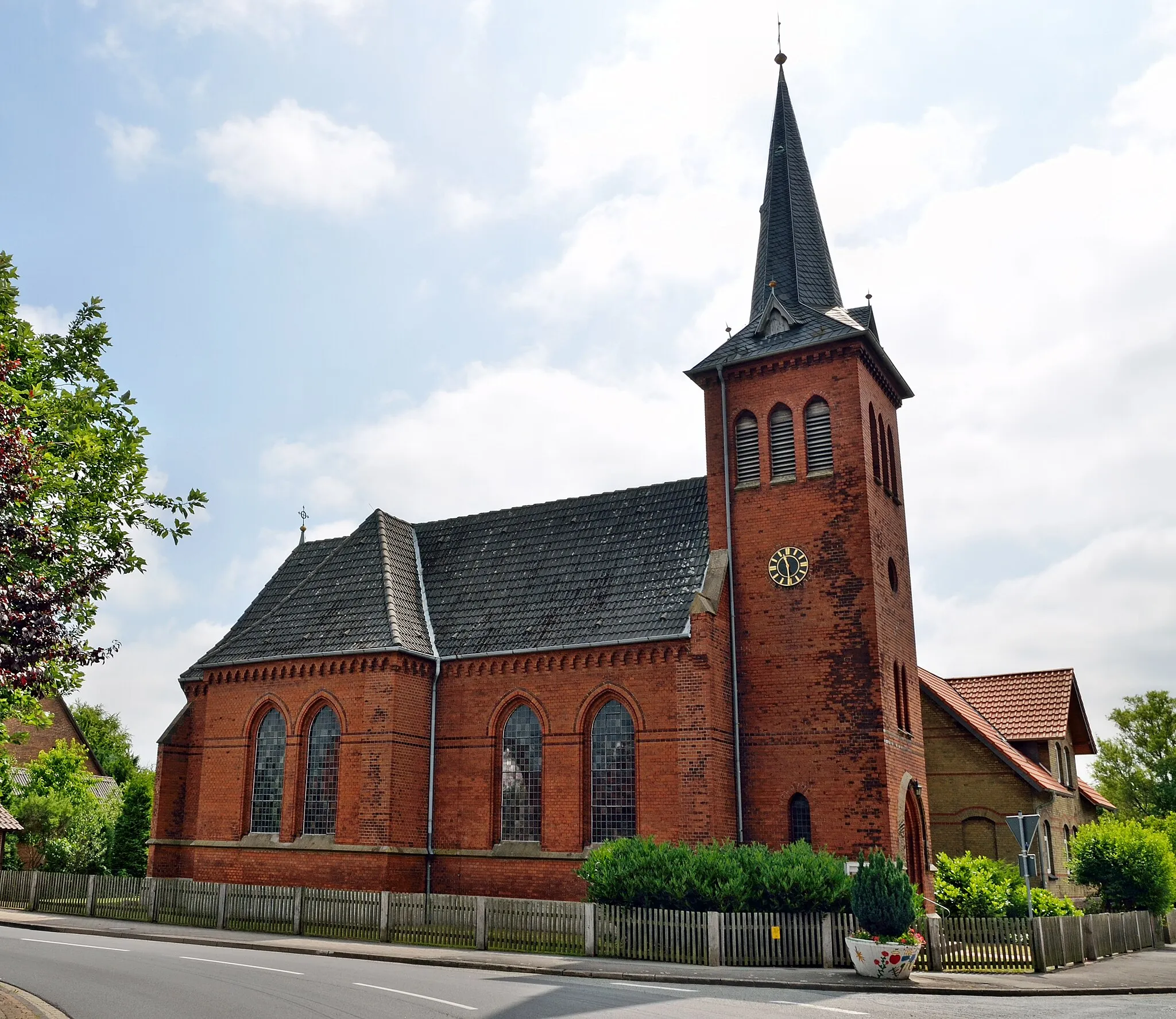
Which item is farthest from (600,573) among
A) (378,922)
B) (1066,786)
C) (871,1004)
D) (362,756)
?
(1066,786)

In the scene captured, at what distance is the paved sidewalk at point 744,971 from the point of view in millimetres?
16953

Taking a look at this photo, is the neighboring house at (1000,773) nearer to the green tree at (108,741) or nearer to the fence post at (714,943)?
the fence post at (714,943)

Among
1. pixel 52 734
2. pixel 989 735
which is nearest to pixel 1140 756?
pixel 989 735

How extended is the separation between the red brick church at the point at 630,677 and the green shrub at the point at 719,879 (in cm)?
271

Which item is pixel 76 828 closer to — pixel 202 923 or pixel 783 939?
pixel 202 923

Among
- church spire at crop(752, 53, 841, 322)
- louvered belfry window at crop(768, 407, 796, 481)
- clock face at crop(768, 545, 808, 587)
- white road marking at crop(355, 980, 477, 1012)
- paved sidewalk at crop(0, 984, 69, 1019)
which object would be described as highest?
church spire at crop(752, 53, 841, 322)

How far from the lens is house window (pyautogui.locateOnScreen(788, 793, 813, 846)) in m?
24.2

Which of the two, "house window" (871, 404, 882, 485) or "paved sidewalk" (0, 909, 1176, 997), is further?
"house window" (871, 404, 882, 485)

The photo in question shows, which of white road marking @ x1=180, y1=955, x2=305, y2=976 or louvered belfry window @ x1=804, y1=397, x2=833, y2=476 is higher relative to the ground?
louvered belfry window @ x1=804, y1=397, x2=833, y2=476

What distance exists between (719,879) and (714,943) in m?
1.46

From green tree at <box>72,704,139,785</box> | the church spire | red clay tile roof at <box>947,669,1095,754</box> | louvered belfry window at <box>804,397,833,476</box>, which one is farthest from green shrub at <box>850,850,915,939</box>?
green tree at <box>72,704,139,785</box>

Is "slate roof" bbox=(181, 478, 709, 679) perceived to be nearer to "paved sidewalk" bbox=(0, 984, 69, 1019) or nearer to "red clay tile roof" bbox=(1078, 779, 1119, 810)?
"paved sidewalk" bbox=(0, 984, 69, 1019)

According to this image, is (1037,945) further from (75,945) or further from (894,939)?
(75,945)

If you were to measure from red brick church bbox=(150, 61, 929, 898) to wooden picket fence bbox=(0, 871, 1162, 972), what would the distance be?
211 centimetres
